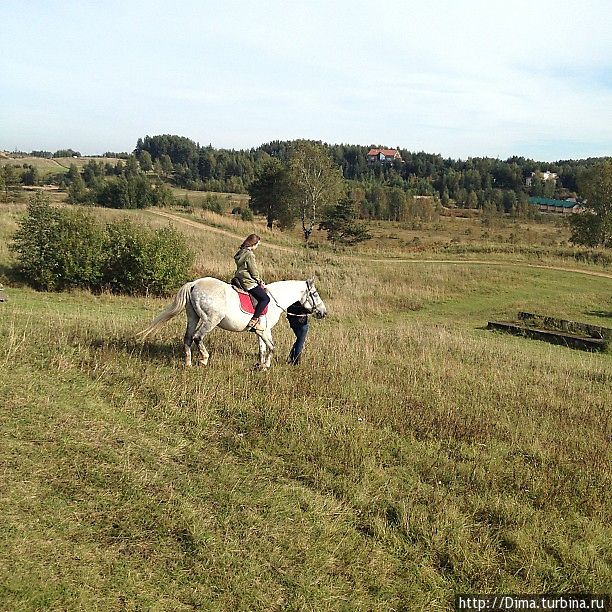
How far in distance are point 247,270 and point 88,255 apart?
546 inches

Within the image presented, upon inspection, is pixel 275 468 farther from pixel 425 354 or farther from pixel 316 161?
pixel 316 161

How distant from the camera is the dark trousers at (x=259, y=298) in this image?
30.9ft

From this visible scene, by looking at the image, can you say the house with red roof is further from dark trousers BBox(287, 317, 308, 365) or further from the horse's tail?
the horse's tail

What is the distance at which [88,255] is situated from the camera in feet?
68.3

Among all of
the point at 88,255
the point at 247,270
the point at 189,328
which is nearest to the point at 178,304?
the point at 189,328

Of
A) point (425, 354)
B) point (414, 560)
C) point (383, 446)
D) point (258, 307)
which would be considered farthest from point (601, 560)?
point (425, 354)

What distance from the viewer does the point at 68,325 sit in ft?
36.2

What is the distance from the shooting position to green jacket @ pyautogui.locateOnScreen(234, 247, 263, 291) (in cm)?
930

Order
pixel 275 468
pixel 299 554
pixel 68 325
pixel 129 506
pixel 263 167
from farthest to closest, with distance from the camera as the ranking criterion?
pixel 263 167
pixel 68 325
pixel 275 468
pixel 129 506
pixel 299 554

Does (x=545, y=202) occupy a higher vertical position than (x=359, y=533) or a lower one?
higher

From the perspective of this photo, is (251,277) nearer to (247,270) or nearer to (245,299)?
(247,270)

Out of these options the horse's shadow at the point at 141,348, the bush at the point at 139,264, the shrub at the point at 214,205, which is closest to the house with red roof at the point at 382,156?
the shrub at the point at 214,205

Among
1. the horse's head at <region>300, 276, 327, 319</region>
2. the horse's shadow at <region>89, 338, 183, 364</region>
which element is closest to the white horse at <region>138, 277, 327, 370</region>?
the horse's shadow at <region>89, 338, 183, 364</region>

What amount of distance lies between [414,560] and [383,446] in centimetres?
212
